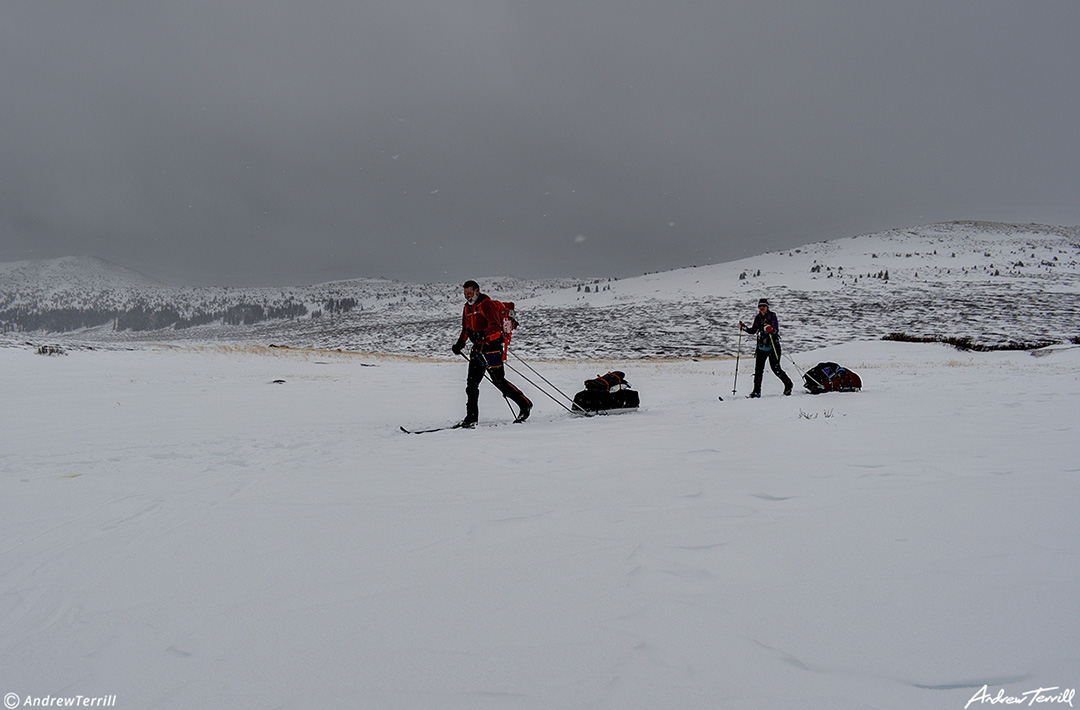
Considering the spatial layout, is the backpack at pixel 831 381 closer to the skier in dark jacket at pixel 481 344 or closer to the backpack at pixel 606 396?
the backpack at pixel 606 396

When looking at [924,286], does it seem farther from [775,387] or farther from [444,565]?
[444,565]

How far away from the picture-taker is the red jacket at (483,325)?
7660 mm

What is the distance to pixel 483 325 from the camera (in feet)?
25.3

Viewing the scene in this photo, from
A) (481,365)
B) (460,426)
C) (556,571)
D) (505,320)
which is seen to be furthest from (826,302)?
(556,571)

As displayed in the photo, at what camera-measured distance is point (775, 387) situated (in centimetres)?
1355

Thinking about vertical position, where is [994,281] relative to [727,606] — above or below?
above

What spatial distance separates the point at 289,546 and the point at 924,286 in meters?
54.0

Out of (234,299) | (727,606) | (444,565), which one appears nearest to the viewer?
(727,606)

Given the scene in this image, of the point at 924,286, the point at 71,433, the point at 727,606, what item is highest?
the point at 924,286

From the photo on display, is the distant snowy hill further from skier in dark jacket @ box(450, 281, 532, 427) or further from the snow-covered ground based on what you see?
the snow-covered ground

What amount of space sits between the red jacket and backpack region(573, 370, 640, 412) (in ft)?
6.58

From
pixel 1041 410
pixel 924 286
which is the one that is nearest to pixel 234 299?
pixel 924 286
